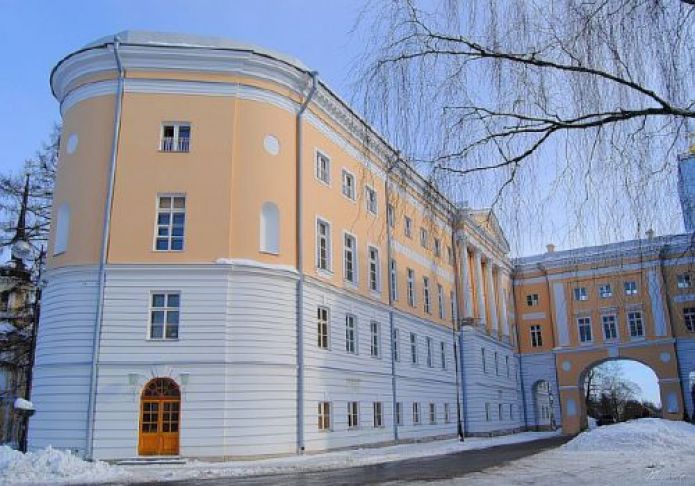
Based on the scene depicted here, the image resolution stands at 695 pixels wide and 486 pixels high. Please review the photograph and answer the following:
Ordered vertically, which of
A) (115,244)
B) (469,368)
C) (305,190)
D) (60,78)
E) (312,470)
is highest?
(60,78)

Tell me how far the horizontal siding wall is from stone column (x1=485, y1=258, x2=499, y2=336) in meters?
34.4

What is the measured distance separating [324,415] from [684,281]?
18.4m

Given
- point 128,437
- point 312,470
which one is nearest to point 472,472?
point 312,470

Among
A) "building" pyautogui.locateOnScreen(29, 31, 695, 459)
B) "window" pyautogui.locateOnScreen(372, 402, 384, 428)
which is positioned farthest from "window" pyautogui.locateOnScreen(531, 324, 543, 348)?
"window" pyautogui.locateOnScreen(372, 402, 384, 428)

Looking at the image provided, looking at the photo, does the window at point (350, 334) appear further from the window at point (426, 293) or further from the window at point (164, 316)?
the window at point (426, 293)

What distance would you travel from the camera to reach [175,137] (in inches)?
931

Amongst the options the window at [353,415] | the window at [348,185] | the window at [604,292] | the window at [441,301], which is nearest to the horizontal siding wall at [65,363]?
the window at [353,415]

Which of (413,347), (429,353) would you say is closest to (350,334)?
(413,347)

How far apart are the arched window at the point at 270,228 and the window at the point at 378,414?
9355 mm

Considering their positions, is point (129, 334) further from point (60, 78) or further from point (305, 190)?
point (60, 78)

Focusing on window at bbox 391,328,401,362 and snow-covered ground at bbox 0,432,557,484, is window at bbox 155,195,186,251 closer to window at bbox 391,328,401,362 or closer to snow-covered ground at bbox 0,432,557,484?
snow-covered ground at bbox 0,432,557,484

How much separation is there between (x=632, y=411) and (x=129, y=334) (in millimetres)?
98911

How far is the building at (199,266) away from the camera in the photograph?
20984mm

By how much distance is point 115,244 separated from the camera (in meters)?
22.2
